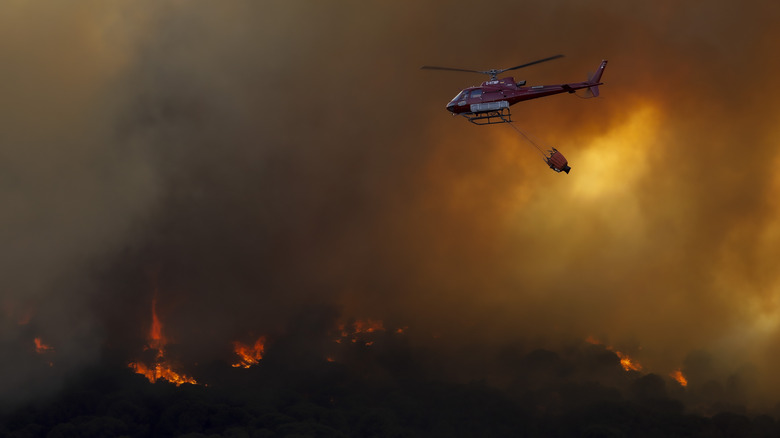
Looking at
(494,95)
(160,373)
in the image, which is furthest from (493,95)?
(160,373)

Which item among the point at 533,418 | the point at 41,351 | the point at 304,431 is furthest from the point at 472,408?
the point at 41,351

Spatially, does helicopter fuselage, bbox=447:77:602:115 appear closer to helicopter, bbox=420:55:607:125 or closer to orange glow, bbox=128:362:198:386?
helicopter, bbox=420:55:607:125

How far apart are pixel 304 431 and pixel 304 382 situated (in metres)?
15.0

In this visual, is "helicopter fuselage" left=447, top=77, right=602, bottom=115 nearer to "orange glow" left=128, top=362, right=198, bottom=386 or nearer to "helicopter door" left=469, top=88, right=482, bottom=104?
"helicopter door" left=469, top=88, right=482, bottom=104

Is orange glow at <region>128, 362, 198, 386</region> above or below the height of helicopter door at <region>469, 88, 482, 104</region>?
above

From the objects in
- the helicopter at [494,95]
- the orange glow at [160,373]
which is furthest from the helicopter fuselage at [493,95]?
the orange glow at [160,373]

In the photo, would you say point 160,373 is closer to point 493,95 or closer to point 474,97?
point 474,97

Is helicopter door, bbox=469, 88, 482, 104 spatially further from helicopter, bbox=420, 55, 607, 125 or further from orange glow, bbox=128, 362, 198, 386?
orange glow, bbox=128, 362, 198, 386

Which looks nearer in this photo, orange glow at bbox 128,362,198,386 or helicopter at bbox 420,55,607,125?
helicopter at bbox 420,55,607,125

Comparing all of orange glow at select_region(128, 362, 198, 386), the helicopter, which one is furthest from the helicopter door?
orange glow at select_region(128, 362, 198, 386)

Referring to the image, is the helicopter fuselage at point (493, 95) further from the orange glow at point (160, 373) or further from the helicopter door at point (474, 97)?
the orange glow at point (160, 373)

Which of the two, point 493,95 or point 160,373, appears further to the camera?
point 160,373

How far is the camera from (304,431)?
298ft

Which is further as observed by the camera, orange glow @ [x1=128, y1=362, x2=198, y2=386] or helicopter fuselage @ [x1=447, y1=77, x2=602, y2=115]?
orange glow @ [x1=128, y1=362, x2=198, y2=386]
